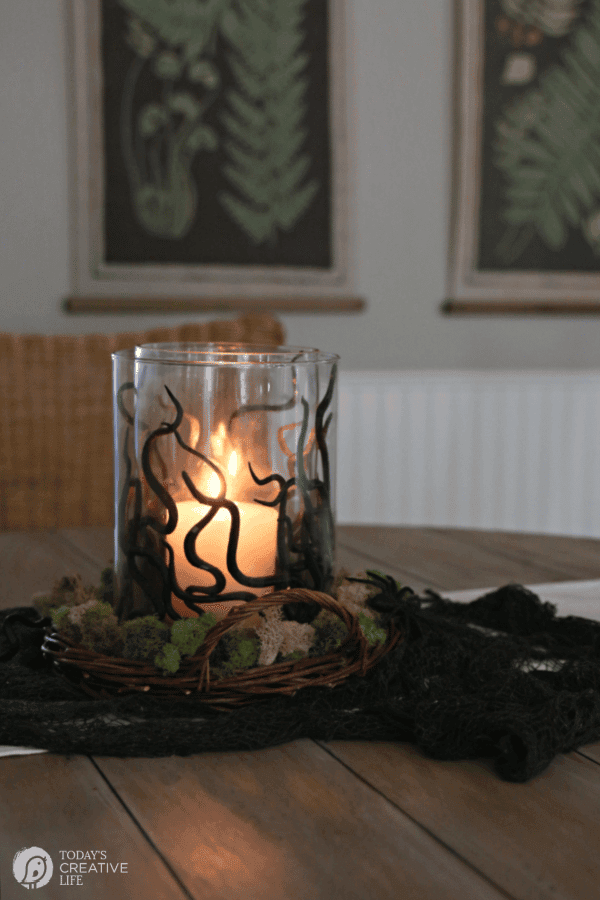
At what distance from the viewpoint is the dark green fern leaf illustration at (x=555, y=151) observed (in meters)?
2.34

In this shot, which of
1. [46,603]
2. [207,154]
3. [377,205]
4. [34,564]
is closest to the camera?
[46,603]

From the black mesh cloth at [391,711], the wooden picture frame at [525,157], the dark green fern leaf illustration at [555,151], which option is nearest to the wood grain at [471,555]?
the black mesh cloth at [391,711]

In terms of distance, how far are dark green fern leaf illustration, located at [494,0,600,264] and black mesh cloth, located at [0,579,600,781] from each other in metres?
1.98

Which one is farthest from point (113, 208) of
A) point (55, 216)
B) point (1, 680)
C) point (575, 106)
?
point (1, 680)

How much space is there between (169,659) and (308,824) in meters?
0.14

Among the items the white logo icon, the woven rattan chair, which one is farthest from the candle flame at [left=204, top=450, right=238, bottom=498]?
the woven rattan chair

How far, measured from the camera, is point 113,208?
204 centimetres

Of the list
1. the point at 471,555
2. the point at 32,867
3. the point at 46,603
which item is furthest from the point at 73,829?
the point at 471,555

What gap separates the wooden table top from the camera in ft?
1.24

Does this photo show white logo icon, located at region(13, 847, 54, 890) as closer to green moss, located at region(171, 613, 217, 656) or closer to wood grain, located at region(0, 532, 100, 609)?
green moss, located at region(171, 613, 217, 656)

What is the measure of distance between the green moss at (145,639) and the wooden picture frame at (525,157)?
198 cm

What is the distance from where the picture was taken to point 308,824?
0.42 meters

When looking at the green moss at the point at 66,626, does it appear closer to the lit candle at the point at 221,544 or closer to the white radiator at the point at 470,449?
the lit candle at the point at 221,544

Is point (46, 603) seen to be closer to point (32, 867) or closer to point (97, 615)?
point (97, 615)
